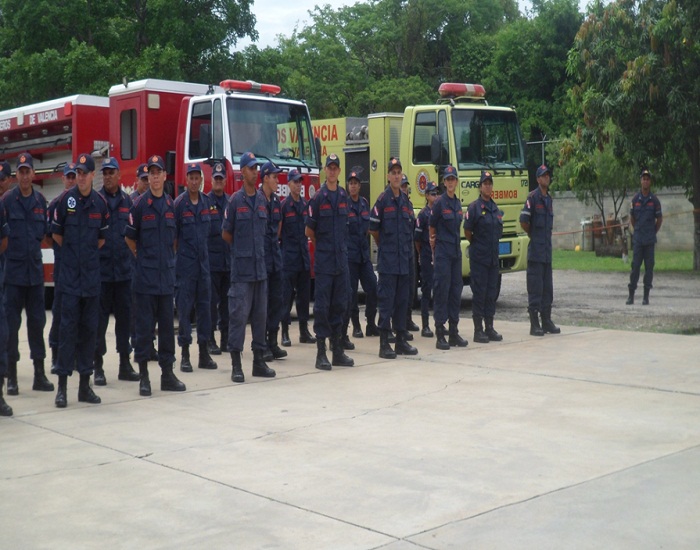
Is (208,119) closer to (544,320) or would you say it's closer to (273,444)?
(544,320)

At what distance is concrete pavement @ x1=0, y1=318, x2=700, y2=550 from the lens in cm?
477

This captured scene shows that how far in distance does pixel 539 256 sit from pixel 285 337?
3366mm

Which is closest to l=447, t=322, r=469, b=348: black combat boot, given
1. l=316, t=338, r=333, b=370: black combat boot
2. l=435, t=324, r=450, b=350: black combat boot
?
l=435, t=324, r=450, b=350: black combat boot

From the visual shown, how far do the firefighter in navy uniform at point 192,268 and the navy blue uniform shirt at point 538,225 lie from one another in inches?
170

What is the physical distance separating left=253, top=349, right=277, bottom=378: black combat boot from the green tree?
529 inches

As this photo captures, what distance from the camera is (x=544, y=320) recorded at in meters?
12.1

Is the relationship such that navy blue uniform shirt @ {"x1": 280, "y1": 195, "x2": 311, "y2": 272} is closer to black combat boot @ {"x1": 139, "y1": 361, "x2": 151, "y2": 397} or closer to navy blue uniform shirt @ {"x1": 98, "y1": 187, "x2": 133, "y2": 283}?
navy blue uniform shirt @ {"x1": 98, "y1": 187, "x2": 133, "y2": 283}

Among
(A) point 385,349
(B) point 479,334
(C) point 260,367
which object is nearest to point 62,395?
(C) point 260,367

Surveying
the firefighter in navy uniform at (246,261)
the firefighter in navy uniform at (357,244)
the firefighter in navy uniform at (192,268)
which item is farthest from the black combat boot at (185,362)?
the firefighter in navy uniform at (357,244)

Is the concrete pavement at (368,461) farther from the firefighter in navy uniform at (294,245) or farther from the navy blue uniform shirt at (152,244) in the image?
the firefighter in navy uniform at (294,245)

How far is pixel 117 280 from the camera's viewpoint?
9148 mm

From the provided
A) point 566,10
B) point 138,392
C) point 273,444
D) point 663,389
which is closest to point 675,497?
point 273,444

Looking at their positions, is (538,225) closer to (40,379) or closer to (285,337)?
(285,337)

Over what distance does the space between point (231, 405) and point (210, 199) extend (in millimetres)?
3246
